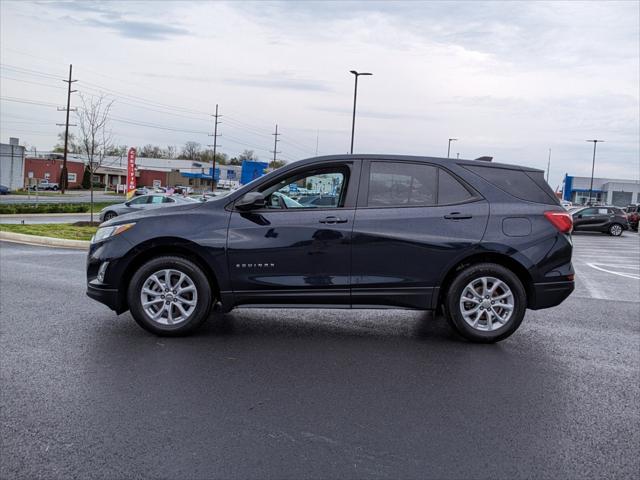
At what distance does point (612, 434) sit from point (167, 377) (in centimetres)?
329

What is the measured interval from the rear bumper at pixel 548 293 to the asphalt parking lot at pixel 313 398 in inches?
18.0

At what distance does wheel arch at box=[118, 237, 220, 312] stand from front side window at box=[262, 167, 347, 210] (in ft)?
2.81

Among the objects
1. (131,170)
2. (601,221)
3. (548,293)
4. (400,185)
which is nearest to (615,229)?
(601,221)

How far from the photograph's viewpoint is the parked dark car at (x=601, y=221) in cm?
3297

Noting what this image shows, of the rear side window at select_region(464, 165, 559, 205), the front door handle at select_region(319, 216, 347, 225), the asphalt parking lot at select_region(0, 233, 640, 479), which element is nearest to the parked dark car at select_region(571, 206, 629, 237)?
the asphalt parking lot at select_region(0, 233, 640, 479)

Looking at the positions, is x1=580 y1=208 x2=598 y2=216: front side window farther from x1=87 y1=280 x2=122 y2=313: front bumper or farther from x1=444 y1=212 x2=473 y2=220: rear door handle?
x1=87 y1=280 x2=122 y2=313: front bumper

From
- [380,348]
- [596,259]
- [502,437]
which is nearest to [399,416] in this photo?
[502,437]

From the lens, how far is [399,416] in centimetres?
446

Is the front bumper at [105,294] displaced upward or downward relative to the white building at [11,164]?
downward

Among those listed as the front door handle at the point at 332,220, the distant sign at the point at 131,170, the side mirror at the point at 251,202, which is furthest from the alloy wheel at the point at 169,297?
the distant sign at the point at 131,170

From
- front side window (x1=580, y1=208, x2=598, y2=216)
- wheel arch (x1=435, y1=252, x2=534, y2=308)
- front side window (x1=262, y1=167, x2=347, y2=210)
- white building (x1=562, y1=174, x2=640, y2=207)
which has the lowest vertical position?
wheel arch (x1=435, y1=252, x2=534, y2=308)

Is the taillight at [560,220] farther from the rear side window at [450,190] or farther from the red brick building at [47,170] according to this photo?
the red brick building at [47,170]

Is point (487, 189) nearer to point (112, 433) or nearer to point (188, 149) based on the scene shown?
point (112, 433)

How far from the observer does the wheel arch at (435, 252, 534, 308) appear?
6.45 meters
